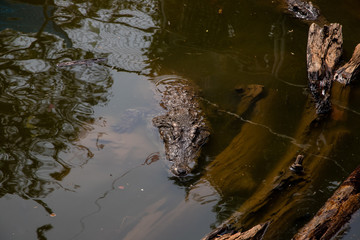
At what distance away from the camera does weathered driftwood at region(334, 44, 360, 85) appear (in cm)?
494

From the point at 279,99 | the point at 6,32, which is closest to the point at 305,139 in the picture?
the point at 279,99

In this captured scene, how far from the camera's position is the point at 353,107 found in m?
4.63

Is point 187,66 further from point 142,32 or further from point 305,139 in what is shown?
point 305,139

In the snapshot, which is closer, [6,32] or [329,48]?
[329,48]

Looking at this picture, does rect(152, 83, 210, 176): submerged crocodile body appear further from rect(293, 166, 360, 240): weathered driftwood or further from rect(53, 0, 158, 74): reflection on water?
rect(293, 166, 360, 240): weathered driftwood

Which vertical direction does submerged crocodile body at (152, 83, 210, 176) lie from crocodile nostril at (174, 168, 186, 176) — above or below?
above

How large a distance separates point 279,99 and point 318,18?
247 centimetres

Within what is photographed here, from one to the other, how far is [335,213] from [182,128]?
172cm

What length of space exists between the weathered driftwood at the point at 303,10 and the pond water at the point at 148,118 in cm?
24

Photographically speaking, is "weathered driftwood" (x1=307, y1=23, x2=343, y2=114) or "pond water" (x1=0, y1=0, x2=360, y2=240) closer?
"pond water" (x1=0, y1=0, x2=360, y2=240)

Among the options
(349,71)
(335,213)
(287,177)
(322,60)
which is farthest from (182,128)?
(349,71)

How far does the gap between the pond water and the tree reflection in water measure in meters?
0.02

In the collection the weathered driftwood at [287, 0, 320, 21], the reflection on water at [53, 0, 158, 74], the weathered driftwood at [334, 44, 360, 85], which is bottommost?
the reflection on water at [53, 0, 158, 74]

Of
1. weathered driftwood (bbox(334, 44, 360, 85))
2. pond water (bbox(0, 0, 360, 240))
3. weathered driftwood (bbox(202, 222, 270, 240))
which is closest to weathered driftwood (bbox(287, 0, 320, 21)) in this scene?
pond water (bbox(0, 0, 360, 240))
